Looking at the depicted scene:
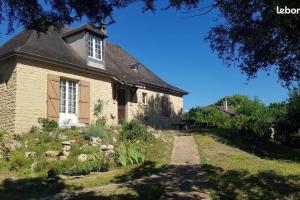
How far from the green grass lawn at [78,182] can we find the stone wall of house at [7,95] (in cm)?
443

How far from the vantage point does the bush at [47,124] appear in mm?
17419

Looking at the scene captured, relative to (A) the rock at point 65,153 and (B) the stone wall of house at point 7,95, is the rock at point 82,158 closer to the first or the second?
(A) the rock at point 65,153

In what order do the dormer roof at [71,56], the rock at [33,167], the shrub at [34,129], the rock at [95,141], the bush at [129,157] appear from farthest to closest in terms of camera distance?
the dormer roof at [71,56], the shrub at [34,129], the rock at [95,141], the rock at [33,167], the bush at [129,157]

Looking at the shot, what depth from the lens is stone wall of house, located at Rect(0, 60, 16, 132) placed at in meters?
16.9

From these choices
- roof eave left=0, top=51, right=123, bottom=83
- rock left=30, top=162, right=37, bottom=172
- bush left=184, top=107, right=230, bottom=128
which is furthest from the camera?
bush left=184, top=107, right=230, bottom=128

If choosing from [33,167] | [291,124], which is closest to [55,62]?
[33,167]

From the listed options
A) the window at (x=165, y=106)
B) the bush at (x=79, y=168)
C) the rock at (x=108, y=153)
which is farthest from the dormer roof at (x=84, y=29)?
the bush at (x=79, y=168)

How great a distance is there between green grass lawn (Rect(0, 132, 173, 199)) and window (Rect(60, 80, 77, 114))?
6.50m

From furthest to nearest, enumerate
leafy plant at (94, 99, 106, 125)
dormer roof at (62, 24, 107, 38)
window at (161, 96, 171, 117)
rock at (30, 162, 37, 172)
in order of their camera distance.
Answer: window at (161, 96, 171, 117), dormer roof at (62, 24, 107, 38), leafy plant at (94, 99, 106, 125), rock at (30, 162, 37, 172)

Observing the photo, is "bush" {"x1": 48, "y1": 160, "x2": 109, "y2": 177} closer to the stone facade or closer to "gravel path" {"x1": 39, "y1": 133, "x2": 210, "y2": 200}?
"gravel path" {"x1": 39, "y1": 133, "x2": 210, "y2": 200}

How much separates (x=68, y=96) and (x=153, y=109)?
740 centimetres

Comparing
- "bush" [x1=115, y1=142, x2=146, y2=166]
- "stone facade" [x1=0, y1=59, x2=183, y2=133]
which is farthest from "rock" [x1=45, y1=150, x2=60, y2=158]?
"stone facade" [x1=0, y1=59, x2=183, y2=133]

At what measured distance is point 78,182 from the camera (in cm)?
994

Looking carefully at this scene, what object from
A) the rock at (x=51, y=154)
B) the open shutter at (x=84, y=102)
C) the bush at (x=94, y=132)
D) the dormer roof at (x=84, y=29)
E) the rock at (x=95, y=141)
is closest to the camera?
the rock at (x=51, y=154)
